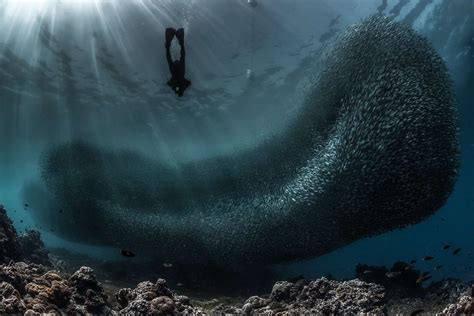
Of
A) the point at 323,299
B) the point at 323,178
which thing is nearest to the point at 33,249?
the point at 323,178

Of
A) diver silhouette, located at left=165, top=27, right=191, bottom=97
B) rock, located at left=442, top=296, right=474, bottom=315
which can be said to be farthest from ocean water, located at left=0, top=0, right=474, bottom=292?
diver silhouette, located at left=165, top=27, right=191, bottom=97

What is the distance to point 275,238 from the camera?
53.9ft

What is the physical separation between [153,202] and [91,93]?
8.32 metres

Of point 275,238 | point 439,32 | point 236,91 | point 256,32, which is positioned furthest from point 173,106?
point 439,32

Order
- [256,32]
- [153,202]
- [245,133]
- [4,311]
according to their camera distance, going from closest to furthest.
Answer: [4,311] < [256,32] < [153,202] < [245,133]

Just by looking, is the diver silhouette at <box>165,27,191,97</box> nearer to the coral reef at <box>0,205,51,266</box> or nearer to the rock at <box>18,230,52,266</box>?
the coral reef at <box>0,205,51,266</box>

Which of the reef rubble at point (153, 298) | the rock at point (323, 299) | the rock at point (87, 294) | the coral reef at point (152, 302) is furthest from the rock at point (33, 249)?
the rock at point (323, 299)

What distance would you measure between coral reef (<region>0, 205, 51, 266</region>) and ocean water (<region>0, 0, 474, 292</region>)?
17.9 ft

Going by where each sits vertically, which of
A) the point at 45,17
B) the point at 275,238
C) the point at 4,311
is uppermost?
the point at 45,17

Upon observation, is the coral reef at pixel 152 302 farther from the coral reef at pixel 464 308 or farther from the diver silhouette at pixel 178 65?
the coral reef at pixel 464 308

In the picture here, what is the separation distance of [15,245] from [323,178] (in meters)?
11.0

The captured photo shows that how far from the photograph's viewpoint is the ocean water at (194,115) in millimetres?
16453

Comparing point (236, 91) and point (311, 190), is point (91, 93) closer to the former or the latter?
point (236, 91)

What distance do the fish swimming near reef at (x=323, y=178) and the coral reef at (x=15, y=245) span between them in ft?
17.8
